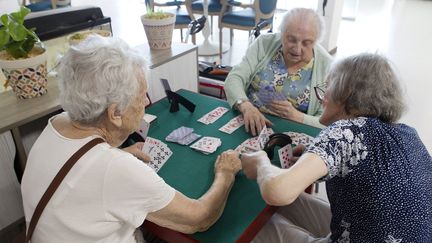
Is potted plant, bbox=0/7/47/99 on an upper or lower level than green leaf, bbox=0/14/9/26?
lower

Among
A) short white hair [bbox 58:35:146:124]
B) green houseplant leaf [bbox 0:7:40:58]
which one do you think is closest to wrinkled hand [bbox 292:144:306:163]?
short white hair [bbox 58:35:146:124]

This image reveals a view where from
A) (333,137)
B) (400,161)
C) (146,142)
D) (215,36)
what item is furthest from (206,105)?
(215,36)

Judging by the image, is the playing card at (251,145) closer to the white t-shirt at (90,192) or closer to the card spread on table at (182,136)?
the card spread on table at (182,136)

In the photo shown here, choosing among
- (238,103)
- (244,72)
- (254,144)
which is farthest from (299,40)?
(254,144)

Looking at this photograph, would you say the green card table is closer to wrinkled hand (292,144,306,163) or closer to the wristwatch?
the wristwatch

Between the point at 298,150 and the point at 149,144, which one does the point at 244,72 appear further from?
the point at 149,144

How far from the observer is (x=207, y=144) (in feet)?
5.05

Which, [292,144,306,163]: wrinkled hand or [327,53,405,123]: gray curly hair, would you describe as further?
[292,144,306,163]: wrinkled hand

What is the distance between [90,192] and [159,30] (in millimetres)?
1380

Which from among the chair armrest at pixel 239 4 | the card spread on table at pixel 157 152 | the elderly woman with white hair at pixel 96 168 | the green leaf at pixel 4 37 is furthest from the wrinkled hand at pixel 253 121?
the chair armrest at pixel 239 4

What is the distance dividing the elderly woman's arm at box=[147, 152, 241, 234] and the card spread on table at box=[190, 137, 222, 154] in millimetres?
222

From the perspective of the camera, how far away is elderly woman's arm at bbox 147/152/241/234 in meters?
1.05

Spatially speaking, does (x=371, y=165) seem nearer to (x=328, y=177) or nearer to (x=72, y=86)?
(x=328, y=177)

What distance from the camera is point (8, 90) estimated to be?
5.40 feet
